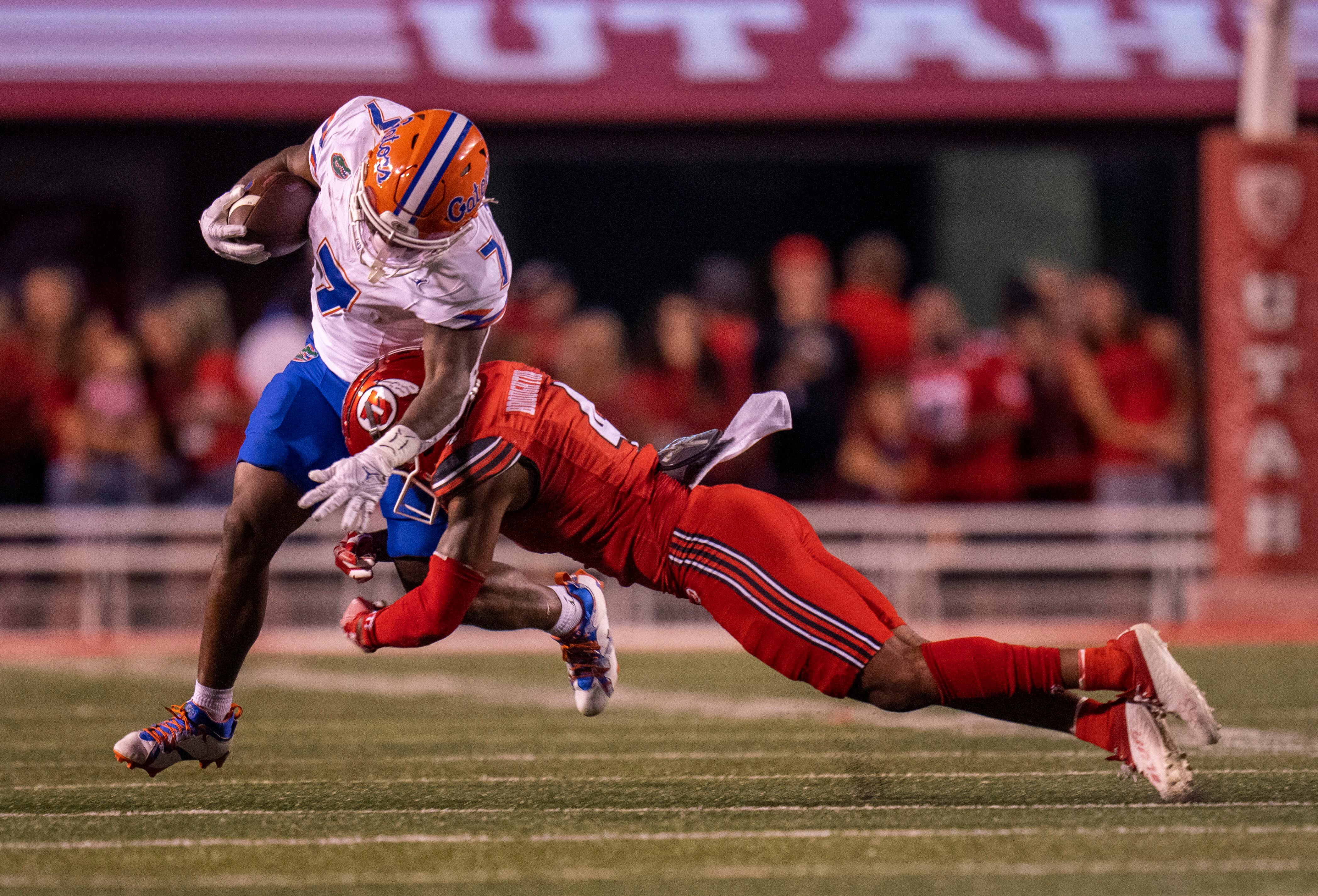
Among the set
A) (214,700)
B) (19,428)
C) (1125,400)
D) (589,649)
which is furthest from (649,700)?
(19,428)

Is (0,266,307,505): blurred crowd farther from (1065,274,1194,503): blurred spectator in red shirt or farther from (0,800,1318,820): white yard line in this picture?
(0,800,1318,820): white yard line

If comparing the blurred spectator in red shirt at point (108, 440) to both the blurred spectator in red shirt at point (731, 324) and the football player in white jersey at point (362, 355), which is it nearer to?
the blurred spectator in red shirt at point (731, 324)

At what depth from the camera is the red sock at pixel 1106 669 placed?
13.4 feet

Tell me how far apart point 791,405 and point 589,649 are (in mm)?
4535

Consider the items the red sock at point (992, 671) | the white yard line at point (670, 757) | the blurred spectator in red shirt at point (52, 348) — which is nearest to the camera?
the red sock at point (992, 671)

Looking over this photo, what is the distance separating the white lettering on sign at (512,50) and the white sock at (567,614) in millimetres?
6688

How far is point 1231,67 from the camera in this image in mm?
11242

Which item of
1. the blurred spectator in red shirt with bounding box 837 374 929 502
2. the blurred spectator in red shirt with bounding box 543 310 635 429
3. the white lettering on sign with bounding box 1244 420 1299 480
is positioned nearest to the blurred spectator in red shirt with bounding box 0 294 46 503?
the blurred spectator in red shirt with bounding box 543 310 635 429

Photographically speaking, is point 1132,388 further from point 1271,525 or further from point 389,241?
point 389,241

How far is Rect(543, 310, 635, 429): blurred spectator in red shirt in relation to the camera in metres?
9.65

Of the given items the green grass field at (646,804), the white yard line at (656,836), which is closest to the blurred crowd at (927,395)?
the green grass field at (646,804)

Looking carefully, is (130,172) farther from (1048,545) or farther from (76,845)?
(76,845)

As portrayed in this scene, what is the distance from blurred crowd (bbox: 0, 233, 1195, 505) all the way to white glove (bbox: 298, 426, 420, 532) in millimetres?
5121

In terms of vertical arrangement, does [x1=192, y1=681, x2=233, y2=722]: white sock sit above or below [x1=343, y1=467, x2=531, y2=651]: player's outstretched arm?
below
